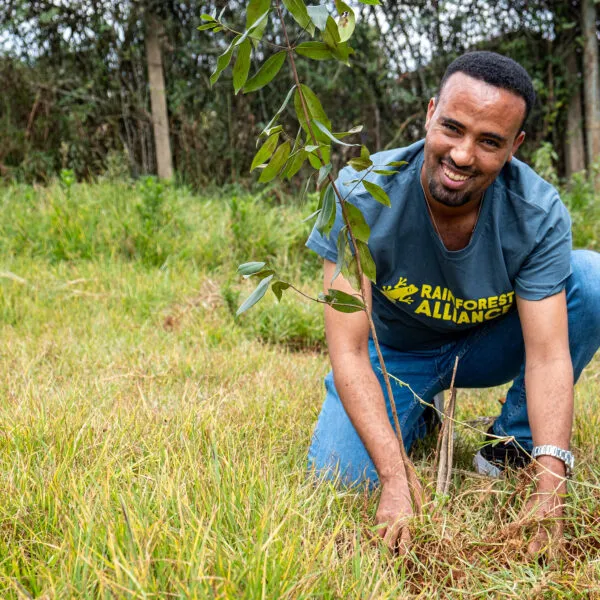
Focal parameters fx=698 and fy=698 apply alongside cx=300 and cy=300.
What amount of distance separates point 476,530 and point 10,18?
6382mm

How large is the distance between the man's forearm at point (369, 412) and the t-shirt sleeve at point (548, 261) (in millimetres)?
568

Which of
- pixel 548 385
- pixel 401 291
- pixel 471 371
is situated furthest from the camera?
pixel 471 371

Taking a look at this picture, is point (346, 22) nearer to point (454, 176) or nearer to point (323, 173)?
point (323, 173)

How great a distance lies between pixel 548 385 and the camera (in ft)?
6.63

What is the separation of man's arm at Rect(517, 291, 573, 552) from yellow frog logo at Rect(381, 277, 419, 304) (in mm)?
337

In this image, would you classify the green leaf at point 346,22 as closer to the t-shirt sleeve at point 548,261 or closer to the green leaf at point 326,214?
the green leaf at point 326,214

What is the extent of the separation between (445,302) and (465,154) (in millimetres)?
512

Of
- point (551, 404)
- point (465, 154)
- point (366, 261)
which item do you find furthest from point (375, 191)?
point (551, 404)

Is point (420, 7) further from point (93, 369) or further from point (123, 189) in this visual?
point (93, 369)

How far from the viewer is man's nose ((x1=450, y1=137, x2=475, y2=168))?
2.02 meters

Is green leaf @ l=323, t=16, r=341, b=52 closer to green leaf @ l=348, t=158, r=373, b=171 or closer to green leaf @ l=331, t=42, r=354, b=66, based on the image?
green leaf @ l=331, t=42, r=354, b=66

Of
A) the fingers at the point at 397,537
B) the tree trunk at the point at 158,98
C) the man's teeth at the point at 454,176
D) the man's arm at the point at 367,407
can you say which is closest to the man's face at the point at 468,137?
the man's teeth at the point at 454,176

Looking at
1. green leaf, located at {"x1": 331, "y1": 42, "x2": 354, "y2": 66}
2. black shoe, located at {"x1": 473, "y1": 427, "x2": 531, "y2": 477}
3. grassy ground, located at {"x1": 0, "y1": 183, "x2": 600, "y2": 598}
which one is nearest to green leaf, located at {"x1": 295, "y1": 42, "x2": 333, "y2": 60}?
green leaf, located at {"x1": 331, "y1": 42, "x2": 354, "y2": 66}

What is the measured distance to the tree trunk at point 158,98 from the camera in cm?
655
